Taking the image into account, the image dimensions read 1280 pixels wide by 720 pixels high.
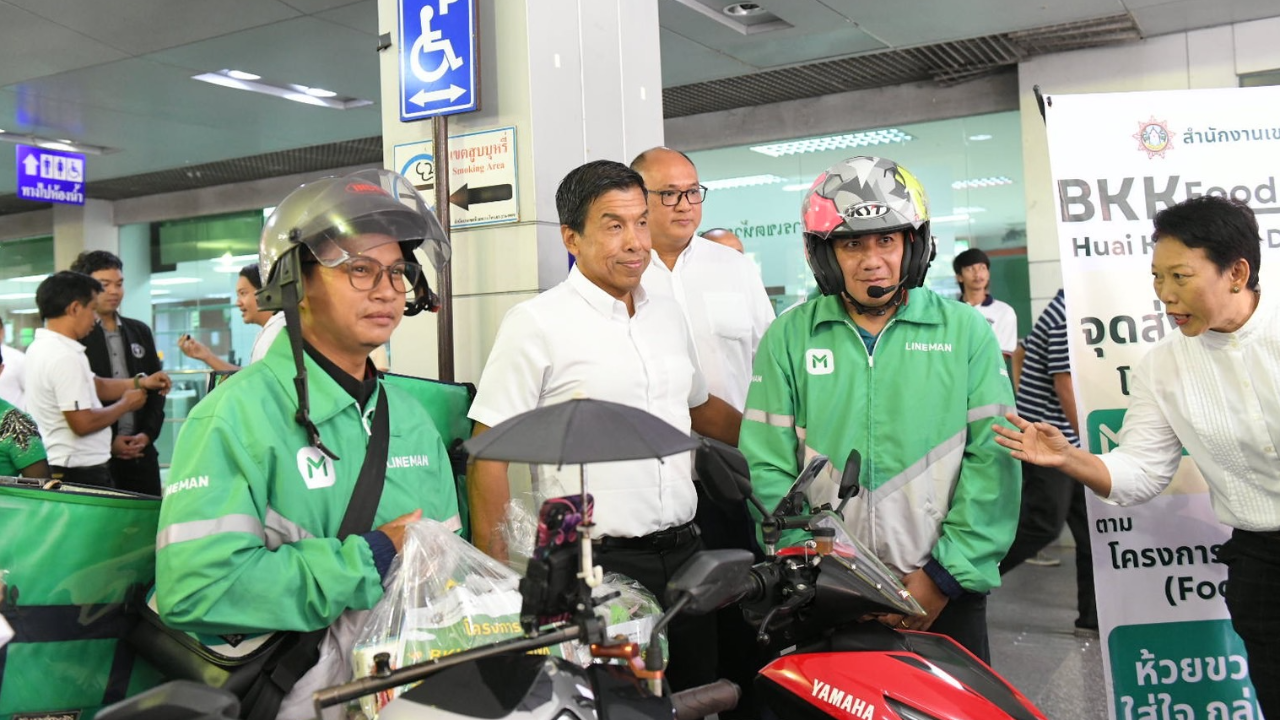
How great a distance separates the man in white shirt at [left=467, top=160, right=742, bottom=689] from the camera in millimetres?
2477

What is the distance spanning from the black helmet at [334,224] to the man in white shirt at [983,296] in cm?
564

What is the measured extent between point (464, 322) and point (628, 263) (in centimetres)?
108

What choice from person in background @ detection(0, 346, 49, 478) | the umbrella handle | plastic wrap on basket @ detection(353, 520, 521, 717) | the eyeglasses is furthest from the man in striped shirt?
person in background @ detection(0, 346, 49, 478)

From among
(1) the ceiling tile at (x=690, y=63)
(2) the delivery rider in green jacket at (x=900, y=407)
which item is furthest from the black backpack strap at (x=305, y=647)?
(1) the ceiling tile at (x=690, y=63)

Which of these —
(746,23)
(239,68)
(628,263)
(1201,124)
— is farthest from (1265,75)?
(239,68)

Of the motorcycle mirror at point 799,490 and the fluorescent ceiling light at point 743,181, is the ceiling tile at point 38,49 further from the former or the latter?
the motorcycle mirror at point 799,490

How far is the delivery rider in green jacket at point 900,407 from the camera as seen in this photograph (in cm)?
237

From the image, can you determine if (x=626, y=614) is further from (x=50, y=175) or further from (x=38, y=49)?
(x=50, y=175)

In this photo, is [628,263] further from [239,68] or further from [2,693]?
[239,68]

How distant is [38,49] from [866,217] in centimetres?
604

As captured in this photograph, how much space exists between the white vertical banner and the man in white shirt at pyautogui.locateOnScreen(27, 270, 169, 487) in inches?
169

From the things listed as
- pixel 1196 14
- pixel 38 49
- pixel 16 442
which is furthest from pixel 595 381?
pixel 1196 14

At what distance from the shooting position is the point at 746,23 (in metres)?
6.68

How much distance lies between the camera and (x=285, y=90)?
26.3 feet
